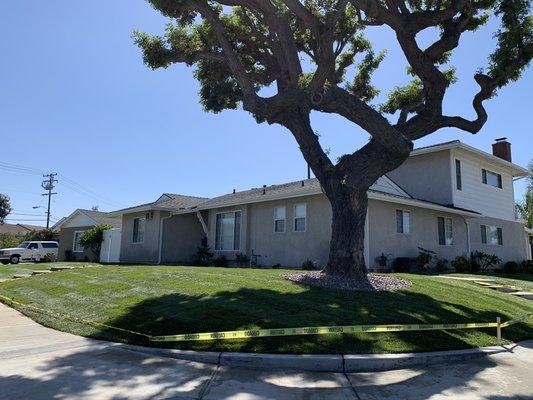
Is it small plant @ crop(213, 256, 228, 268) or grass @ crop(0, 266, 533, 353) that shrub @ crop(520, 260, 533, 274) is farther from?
small plant @ crop(213, 256, 228, 268)

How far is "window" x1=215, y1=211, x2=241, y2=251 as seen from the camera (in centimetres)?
2197

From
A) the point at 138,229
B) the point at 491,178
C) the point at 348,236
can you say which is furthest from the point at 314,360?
the point at 491,178

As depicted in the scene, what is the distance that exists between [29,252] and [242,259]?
2193 centimetres

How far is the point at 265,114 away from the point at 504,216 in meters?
19.9

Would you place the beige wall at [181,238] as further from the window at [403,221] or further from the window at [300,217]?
the window at [403,221]

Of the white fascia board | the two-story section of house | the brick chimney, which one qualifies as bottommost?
the two-story section of house

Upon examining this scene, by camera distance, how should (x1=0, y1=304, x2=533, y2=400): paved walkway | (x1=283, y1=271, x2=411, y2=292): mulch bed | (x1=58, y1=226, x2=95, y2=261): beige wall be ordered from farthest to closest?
(x1=58, y1=226, x2=95, y2=261): beige wall < (x1=283, y1=271, x2=411, y2=292): mulch bed < (x1=0, y1=304, x2=533, y2=400): paved walkway

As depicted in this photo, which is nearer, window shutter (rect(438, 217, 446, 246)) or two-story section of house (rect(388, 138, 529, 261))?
window shutter (rect(438, 217, 446, 246))

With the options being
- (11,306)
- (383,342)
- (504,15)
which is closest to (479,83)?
(504,15)

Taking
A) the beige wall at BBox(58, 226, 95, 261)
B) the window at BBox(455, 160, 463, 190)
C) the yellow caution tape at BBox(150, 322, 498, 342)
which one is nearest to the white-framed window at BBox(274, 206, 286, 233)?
the window at BBox(455, 160, 463, 190)

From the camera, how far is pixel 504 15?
12.0m

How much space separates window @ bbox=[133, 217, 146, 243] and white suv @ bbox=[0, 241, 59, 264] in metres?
12.2

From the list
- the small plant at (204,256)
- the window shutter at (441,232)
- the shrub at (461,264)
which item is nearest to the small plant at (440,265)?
the shrub at (461,264)

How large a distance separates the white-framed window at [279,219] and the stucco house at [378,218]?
0.04 m
